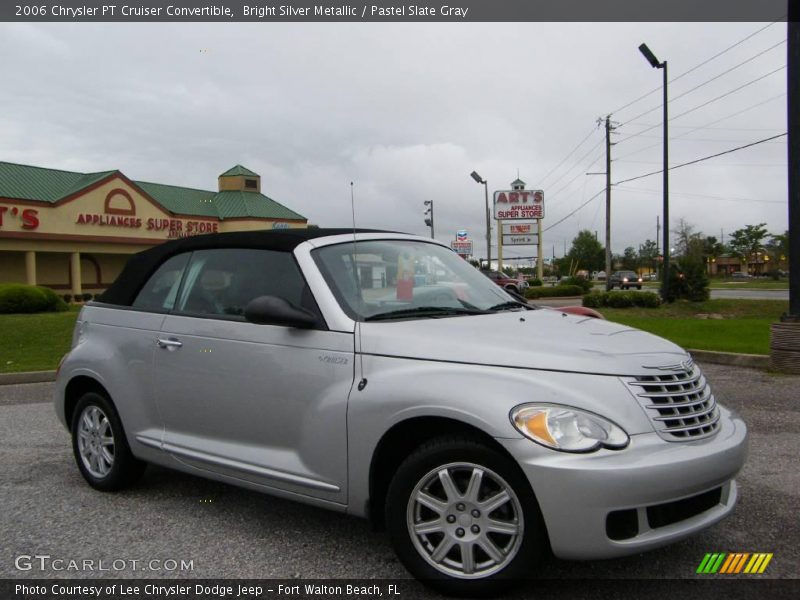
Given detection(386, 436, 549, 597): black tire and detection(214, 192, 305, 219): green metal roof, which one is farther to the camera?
detection(214, 192, 305, 219): green metal roof

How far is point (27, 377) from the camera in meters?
10.4

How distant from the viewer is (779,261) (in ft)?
317

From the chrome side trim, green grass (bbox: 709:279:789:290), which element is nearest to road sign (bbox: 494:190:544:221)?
green grass (bbox: 709:279:789:290)

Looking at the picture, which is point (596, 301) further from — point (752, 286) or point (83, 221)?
point (752, 286)

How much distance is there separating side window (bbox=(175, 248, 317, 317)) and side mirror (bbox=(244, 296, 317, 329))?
15 centimetres

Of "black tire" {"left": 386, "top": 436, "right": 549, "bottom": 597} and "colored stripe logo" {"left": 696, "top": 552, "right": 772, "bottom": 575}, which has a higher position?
"black tire" {"left": 386, "top": 436, "right": 549, "bottom": 597}

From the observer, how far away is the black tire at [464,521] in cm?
278

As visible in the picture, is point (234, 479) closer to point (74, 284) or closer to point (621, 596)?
point (621, 596)

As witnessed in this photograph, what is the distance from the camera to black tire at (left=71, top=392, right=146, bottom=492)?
4500mm

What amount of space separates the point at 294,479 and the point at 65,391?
→ 97.2 inches

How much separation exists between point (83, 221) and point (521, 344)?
129ft

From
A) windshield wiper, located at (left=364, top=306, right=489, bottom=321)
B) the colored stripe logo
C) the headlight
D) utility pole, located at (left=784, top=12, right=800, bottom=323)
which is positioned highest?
utility pole, located at (left=784, top=12, right=800, bottom=323)

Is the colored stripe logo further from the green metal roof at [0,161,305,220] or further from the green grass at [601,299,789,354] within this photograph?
the green metal roof at [0,161,305,220]

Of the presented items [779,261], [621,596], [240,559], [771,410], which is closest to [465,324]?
[621,596]
